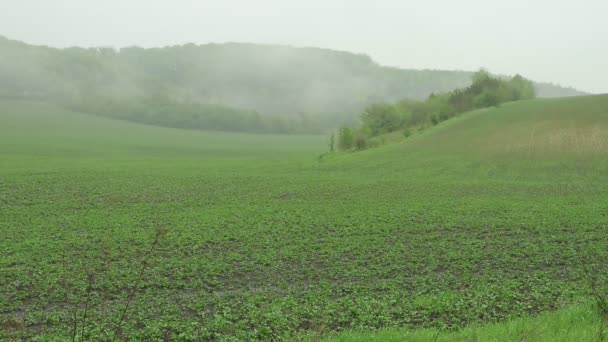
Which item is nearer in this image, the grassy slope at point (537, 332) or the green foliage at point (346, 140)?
the grassy slope at point (537, 332)

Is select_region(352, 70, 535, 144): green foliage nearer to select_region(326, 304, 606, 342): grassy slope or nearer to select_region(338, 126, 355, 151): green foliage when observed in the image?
select_region(338, 126, 355, 151): green foliage

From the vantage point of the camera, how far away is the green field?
13.8m

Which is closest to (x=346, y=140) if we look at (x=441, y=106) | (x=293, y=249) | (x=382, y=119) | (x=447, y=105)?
(x=382, y=119)

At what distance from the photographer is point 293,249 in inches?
878

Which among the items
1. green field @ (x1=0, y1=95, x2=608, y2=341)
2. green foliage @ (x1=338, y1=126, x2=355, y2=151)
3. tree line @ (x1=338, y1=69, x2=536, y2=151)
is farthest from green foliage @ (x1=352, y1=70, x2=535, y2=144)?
green field @ (x1=0, y1=95, x2=608, y2=341)

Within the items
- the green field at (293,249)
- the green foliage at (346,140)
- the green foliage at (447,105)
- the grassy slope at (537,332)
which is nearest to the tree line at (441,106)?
the green foliage at (447,105)

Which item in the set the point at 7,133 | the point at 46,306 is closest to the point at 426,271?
the point at 46,306

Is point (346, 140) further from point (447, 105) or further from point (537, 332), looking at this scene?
point (537, 332)

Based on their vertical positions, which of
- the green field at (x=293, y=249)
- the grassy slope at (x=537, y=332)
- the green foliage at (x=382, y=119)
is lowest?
the green field at (x=293, y=249)

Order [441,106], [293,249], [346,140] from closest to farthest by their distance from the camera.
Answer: [293,249] < [346,140] < [441,106]

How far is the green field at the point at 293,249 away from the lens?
13789 millimetres

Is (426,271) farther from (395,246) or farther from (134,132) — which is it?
(134,132)

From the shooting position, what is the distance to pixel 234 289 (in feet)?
55.5

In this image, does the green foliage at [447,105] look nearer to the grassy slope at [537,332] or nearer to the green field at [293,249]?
the green field at [293,249]
